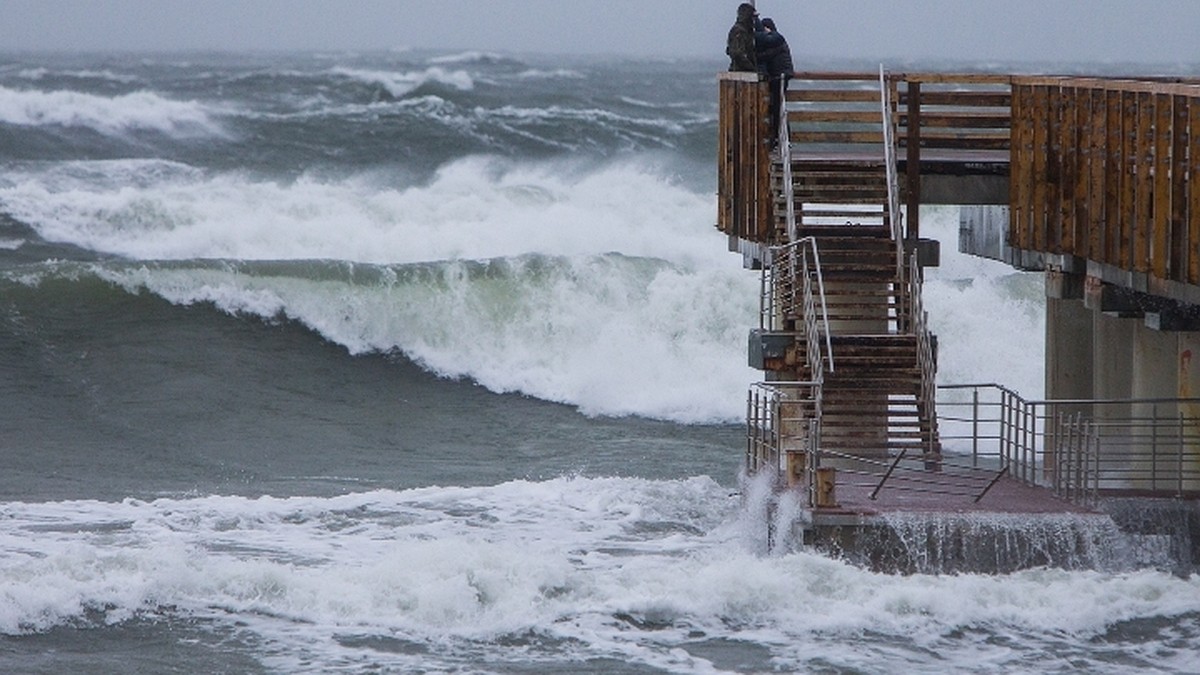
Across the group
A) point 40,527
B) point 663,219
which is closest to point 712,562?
point 40,527

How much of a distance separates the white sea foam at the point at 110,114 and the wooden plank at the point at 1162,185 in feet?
159

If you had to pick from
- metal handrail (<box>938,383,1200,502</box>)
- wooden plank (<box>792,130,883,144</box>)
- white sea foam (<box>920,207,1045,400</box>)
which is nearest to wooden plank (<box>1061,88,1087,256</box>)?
metal handrail (<box>938,383,1200,502</box>)

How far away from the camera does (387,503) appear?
76.0ft

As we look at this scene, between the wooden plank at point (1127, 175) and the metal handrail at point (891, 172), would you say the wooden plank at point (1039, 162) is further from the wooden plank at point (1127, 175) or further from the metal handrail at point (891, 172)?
the wooden plank at point (1127, 175)

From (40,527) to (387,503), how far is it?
370cm

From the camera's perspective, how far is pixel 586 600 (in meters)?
18.4

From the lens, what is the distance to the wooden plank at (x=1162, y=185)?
18828mm

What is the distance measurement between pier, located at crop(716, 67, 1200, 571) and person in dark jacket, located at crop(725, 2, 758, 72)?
240 mm

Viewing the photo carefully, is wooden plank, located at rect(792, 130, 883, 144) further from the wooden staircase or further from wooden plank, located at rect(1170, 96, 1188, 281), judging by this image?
wooden plank, located at rect(1170, 96, 1188, 281)

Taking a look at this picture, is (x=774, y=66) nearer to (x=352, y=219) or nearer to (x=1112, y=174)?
(x=1112, y=174)

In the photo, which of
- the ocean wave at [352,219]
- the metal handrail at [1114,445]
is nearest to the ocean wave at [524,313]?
the ocean wave at [352,219]

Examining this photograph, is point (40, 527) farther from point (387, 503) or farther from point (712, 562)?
point (712, 562)

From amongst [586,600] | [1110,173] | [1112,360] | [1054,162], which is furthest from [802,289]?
[586,600]

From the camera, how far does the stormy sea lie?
17578mm
